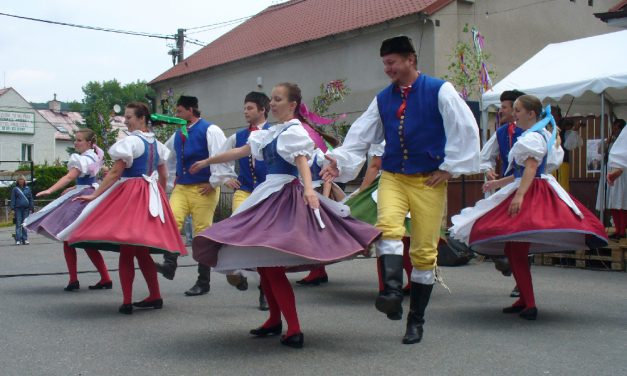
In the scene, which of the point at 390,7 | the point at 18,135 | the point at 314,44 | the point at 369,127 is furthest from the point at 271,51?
the point at 18,135

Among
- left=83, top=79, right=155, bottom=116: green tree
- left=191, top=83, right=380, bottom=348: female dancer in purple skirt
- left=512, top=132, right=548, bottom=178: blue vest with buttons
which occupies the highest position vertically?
left=83, top=79, right=155, bottom=116: green tree

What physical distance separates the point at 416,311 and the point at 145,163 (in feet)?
10.0

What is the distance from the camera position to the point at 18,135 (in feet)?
209

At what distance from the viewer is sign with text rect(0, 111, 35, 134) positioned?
204 ft

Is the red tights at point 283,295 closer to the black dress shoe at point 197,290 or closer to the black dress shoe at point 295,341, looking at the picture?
the black dress shoe at point 295,341

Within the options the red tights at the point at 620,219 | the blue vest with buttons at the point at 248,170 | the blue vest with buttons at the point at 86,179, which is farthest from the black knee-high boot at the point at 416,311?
the red tights at the point at 620,219

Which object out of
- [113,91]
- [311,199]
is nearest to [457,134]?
[311,199]

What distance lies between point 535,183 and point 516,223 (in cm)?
46

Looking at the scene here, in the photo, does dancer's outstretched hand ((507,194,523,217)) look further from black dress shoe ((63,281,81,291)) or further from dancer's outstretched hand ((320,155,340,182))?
black dress shoe ((63,281,81,291))

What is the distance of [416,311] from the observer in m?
5.10

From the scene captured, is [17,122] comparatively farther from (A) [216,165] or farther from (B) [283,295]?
(B) [283,295]

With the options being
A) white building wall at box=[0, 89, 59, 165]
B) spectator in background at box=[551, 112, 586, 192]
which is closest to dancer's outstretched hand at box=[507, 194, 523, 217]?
spectator in background at box=[551, 112, 586, 192]

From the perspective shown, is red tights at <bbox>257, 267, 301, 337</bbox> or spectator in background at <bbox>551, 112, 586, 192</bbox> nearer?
red tights at <bbox>257, 267, 301, 337</bbox>

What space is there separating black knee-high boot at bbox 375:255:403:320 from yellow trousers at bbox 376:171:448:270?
0.27 metres
